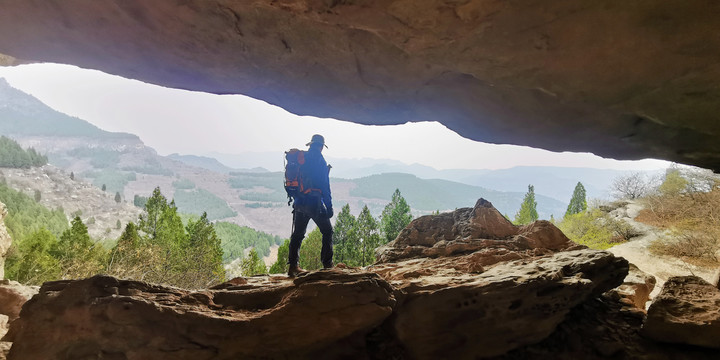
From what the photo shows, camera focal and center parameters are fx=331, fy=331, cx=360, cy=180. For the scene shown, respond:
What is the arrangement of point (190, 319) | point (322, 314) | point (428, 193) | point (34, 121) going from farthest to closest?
1. point (34, 121)
2. point (428, 193)
3. point (322, 314)
4. point (190, 319)

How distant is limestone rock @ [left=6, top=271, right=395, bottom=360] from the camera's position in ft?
15.5

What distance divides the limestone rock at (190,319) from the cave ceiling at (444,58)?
3.87 metres

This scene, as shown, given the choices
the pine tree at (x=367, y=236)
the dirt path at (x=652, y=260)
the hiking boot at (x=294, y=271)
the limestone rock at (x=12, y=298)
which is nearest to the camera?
the hiking boot at (x=294, y=271)

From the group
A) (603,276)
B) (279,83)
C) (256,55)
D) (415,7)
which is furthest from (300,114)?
(603,276)

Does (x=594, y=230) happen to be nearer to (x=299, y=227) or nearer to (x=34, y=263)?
(x=299, y=227)

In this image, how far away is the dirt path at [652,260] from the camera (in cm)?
1784

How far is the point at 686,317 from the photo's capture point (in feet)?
17.4

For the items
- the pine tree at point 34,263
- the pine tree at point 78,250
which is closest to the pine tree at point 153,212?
the pine tree at point 78,250

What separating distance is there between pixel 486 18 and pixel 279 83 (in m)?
4.50

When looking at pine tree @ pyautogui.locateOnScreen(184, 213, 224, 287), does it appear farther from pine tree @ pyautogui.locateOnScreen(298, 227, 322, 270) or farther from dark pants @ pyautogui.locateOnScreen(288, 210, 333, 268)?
dark pants @ pyautogui.locateOnScreen(288, 210, 333, 268)

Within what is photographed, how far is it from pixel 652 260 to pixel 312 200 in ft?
81.2

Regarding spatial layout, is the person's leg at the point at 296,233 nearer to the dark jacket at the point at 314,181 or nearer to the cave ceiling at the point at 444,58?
the dark jacket at the point at 314,181

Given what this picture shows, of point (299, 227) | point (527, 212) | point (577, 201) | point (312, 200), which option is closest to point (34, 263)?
point (299, 227)

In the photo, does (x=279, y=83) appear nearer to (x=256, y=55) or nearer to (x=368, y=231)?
(x=256, y=55)
